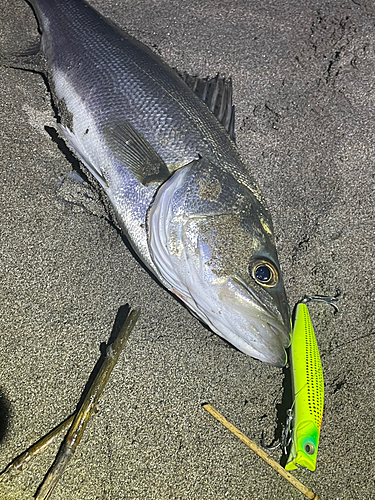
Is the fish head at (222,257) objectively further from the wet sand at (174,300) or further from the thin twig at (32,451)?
the thin twig at (32,451)

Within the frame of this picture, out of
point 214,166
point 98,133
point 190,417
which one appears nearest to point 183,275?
point 214,166

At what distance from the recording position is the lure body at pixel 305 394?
200 cm

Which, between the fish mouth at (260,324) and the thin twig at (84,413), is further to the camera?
the thin twig at (84,413)

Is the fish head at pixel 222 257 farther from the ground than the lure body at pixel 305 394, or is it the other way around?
the fish head at pixel 222 257

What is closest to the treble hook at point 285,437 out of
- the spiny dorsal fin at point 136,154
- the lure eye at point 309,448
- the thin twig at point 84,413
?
the lure eye at point 309,448

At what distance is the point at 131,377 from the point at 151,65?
2037 millimetres

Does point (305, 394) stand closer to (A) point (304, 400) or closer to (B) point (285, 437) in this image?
(A) point (304, 400)

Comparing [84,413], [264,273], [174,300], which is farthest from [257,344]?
[84,413]

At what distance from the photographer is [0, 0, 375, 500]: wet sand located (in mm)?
2088

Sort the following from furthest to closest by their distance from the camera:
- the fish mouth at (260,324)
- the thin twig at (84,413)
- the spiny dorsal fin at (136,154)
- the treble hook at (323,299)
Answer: the treble hook at (323,299) < the spiny dorsal fin at (136,154) < the thin twig at (84,413) < the fish mouth at (260,324)

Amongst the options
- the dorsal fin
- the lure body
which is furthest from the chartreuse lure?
the dorsal fin

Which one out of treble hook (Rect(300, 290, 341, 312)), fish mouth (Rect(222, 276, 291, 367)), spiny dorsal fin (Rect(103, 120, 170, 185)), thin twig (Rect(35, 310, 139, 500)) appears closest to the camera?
fish mouth (Rect(222, 276, 291, 367))

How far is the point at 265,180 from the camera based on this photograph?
266 centimetres

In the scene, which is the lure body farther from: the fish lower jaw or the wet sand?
the fish lower jaw
